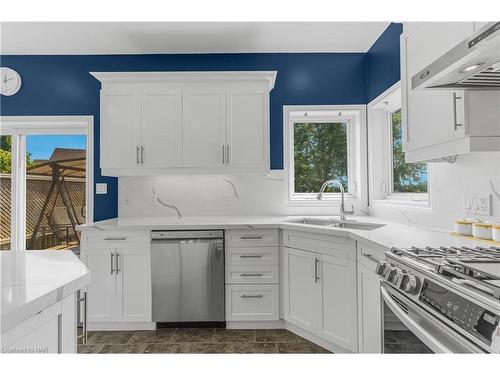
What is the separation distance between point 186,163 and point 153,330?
1489 mm

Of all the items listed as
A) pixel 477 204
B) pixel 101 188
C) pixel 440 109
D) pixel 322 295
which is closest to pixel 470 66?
pixel 440 109

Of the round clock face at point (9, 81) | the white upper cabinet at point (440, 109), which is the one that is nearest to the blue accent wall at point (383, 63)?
the white upper cabinet at point (440, 109)

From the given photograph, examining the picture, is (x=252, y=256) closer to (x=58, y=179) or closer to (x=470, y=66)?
(x=470, y=66)

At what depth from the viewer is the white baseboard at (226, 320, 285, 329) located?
9.07ft

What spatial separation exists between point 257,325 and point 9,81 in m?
3.56

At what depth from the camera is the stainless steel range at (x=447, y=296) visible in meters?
0.85

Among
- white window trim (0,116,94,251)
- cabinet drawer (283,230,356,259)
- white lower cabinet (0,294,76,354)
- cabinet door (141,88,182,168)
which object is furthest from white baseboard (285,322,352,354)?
white window trim (0,116,94,251)

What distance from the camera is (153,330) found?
2770 millimetres

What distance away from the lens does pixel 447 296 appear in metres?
1.00

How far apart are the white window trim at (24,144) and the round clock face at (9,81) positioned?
0.29 metres

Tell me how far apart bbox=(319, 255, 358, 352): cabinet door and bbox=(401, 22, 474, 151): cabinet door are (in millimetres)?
912
